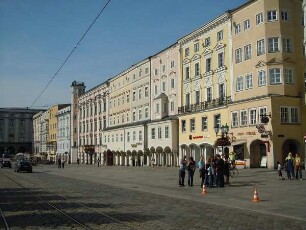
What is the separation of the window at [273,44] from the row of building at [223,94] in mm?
94

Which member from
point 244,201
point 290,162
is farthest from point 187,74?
point 244,201

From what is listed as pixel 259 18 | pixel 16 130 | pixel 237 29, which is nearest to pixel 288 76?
pixel 259 18

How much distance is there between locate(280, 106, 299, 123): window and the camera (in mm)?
39219

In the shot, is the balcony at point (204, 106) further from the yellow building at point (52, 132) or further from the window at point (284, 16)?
the yellow building at point (52, 132)

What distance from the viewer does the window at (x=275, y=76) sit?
39906 mm

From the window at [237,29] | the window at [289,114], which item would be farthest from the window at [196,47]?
the window at [289,114]

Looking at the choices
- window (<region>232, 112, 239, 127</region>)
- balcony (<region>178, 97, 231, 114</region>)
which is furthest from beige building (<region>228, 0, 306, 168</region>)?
balcony (<region>178, 97, 231, 114</region>)

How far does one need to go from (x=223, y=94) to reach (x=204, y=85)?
4207 mm

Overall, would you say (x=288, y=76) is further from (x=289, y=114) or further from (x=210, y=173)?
(x=210, y=173)

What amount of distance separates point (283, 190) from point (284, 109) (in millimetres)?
19325

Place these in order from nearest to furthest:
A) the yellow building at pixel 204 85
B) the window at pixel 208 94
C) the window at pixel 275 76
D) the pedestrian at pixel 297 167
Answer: the pedestrian at pixel 297 167 < the window at pixel 275 76 < the yellow building at pixel 204 85 < the window at pixel 208 94

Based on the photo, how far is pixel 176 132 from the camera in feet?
186

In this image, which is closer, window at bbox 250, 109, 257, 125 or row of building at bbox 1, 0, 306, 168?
row of building at bbox 1, 0, 306, 168

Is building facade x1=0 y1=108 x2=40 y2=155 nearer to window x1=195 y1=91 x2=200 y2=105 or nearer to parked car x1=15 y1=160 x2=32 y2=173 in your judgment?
parked car x1=15 y1=160 x2=32 y2=173
